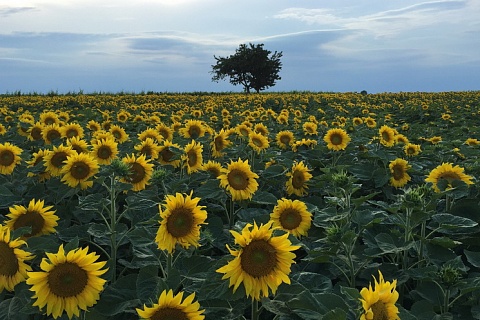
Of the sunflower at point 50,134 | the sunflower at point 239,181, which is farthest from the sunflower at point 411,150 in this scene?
the sunflower at point 50,134

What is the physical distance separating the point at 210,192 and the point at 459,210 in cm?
203

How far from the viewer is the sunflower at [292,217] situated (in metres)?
3.32

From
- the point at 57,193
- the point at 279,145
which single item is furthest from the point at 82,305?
the point at 279,145

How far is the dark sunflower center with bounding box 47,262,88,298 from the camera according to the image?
2.14 meters

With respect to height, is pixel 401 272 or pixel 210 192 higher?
pixel 210 192

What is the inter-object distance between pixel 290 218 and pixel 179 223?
1.03 meters

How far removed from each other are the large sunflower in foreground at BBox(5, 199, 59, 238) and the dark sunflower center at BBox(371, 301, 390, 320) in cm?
206

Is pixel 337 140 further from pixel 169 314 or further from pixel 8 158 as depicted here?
pixel 169 314

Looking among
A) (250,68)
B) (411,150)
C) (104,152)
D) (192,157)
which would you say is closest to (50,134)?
(104,152)

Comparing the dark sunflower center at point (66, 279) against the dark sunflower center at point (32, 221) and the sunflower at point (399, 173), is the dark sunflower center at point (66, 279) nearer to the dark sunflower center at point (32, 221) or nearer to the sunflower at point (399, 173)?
the dark sunflower center at point (32, 221)

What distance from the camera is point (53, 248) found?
8.80 ft

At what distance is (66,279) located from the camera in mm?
2150

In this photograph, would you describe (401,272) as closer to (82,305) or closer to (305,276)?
(305,276)

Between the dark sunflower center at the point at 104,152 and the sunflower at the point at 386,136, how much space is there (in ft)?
12.1
